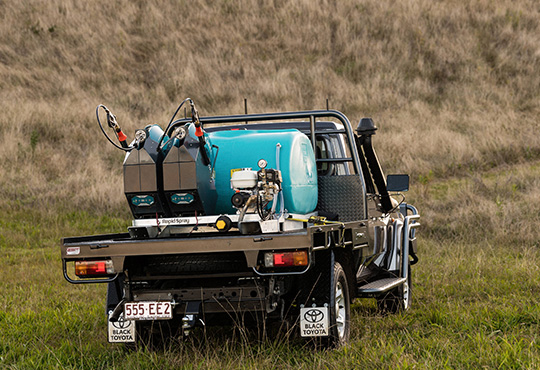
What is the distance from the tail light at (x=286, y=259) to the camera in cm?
499

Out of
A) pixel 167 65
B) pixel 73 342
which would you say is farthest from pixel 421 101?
pixel 73 342

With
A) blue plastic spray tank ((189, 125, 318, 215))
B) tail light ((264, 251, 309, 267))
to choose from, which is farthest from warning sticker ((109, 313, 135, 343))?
tail light ((264, 251, 309, 267))

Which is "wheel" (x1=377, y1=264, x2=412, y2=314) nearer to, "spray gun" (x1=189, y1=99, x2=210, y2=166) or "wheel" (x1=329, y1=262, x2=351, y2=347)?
"wheel" (x1=329, y1=262, x2=351, y2=347)

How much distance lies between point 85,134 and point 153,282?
1613 centimetres

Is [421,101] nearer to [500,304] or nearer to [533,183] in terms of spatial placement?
[533,183]

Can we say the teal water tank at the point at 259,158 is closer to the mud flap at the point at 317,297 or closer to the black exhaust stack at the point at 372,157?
the mud flap at the point at 317,297

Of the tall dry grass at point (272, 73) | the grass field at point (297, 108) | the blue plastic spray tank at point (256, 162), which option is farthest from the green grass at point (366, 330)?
the tall dry grass at point (272, 73)

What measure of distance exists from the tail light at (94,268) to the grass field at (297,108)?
2.14ft

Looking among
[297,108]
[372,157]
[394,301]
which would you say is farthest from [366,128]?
[297,108]

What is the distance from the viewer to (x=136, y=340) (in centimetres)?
577

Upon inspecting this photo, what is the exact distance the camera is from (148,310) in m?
5.26

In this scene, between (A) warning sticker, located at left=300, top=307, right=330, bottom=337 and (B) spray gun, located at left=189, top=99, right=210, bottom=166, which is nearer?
(B) spray gun, located at left=189, top=99, right=210, bottom=166

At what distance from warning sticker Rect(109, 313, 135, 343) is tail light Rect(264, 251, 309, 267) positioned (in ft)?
3.94

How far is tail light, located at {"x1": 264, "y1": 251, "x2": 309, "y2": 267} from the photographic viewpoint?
4988 mm
